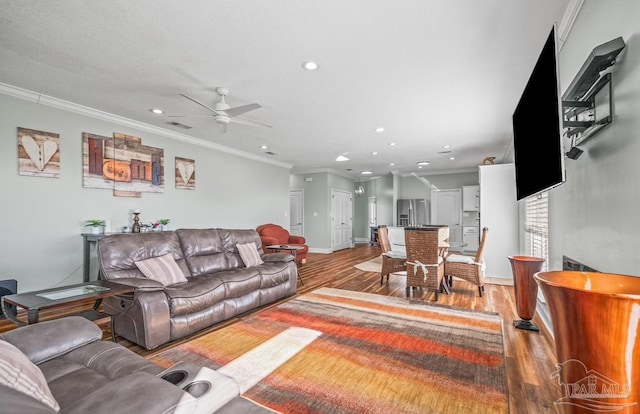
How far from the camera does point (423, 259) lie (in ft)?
13.1

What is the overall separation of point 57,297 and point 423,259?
12.7ft

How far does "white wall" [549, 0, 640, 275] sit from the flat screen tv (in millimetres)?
296

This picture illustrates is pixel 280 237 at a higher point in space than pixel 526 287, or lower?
higher

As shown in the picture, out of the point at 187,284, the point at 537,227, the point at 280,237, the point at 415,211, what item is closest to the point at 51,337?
the point at 187,284

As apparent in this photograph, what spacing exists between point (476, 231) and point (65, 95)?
975 centimetres

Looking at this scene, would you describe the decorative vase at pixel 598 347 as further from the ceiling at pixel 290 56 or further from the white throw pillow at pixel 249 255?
the white throw pillow at pixel 249 255

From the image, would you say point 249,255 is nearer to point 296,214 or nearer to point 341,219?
point 296,214

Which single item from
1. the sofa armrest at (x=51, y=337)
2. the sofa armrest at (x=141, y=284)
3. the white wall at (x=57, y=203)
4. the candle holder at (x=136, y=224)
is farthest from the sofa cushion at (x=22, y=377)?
the candle holder at (x=136, y=224)

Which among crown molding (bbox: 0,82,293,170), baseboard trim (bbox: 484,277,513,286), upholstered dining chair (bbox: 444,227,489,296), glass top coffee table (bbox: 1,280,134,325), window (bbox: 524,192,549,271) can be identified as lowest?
baseboard trim (bbox: 484,277,513,286)

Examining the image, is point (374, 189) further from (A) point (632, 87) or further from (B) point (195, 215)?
(A) point (632, 87)

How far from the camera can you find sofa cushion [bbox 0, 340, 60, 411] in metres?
0.85

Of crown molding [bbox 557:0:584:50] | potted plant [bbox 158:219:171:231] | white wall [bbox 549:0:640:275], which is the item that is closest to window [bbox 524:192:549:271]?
white wall [bbox 549:0:640:275]

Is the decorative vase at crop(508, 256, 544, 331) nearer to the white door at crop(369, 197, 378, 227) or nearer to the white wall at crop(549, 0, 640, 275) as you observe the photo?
the white wall at crop(549, 0, 640, 275)

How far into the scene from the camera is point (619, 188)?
60.5 inches
